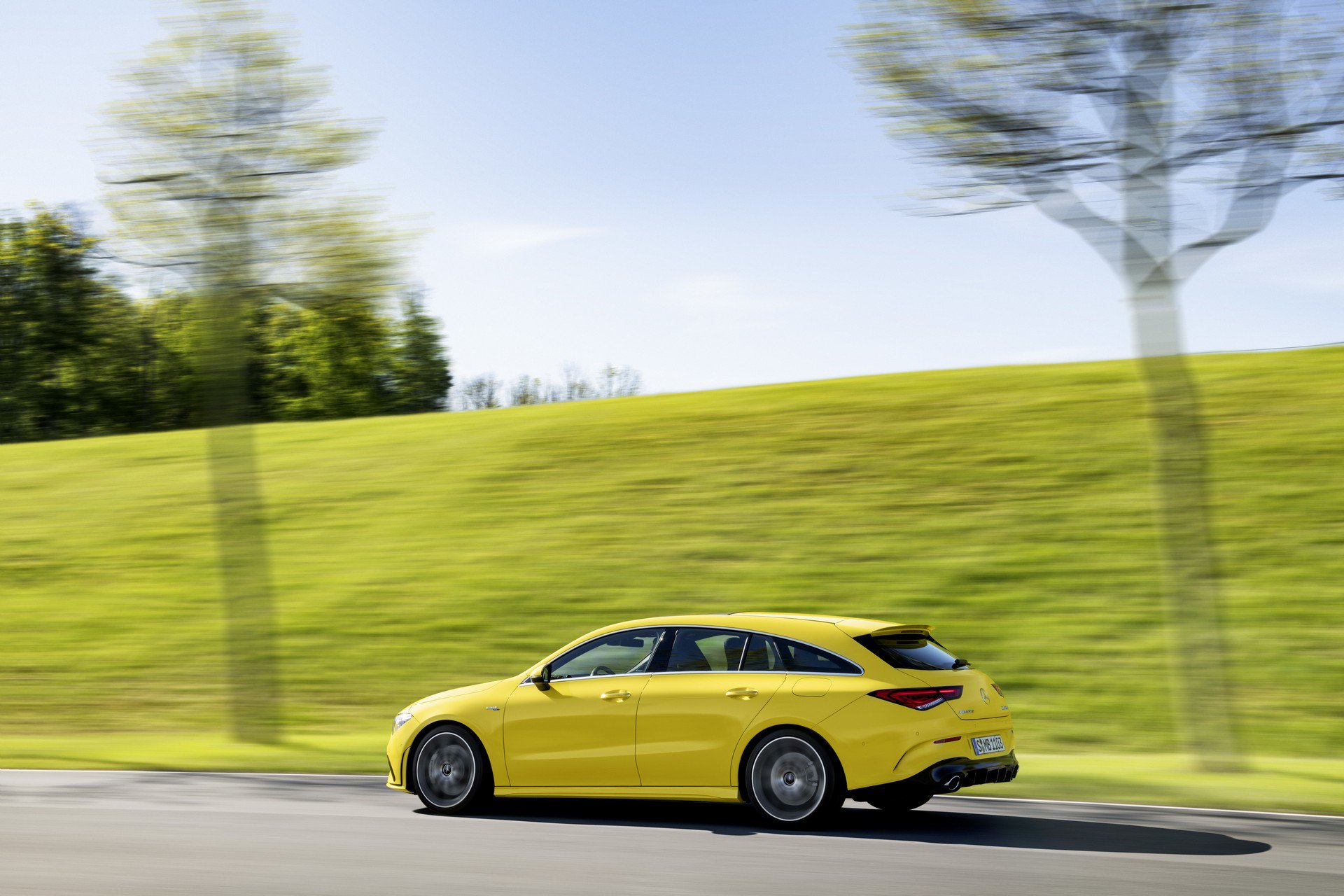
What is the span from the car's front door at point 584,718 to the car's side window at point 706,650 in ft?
0.64

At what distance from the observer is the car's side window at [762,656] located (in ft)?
27.9

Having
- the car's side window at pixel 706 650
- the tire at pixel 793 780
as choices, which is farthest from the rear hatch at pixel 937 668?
the car's side window at pixel 706 650

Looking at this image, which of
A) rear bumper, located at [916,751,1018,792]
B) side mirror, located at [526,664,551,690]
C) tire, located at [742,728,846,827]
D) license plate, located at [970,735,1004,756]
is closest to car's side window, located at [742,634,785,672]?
tire, located at [742,728,846,827]

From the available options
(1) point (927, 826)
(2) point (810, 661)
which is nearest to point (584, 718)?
(2) point (810, 661)

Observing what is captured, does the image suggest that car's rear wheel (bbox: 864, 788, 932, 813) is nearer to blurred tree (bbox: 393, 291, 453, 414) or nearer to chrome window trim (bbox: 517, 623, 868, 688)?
chrome window trim (bbox: 517, 623, 868, 688)

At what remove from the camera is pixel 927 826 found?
8461 mm

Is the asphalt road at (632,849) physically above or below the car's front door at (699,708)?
below

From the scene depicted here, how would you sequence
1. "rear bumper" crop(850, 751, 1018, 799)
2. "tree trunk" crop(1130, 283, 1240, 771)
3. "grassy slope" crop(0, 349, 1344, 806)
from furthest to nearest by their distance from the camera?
"grassy slope" crop(0, 349, 1344, 806) → "tree trunk" crop(1130, 283, 1240, 771) → "rear bumper" crop(850, 751, 1018, 799)

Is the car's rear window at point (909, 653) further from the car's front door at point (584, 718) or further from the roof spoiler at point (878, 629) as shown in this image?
the car's front door at point (584, 718)

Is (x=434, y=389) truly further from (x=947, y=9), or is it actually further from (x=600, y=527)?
(x=947, y=9)

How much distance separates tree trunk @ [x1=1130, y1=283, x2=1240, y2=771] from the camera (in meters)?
11.9

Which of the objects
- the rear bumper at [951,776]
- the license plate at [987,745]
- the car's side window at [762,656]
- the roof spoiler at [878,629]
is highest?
the roof spoiler at [878,629]

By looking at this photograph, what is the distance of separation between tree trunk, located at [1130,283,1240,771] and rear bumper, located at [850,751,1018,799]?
4559mm

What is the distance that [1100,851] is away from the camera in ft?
24.5
